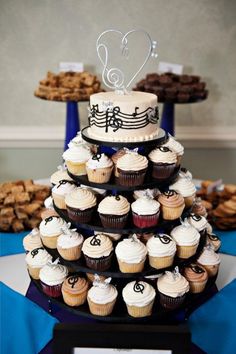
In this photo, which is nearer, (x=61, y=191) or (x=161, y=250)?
(x=161, y=250)

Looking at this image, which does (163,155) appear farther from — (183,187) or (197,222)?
(197,222)

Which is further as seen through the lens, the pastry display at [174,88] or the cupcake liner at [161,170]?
the pastry display at [174,88]

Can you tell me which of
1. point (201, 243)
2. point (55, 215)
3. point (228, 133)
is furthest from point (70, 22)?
point (201, 243)

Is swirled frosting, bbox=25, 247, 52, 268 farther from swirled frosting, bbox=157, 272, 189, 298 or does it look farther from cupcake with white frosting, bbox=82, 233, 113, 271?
swirled frosting, bbox=157, 272, 189, 298

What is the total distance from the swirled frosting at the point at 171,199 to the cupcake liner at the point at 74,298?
0.36 meters

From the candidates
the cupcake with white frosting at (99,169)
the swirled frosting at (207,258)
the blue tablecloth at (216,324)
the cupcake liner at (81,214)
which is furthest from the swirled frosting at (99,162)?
the blue tablecloth at (216,324)

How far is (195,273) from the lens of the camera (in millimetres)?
1309

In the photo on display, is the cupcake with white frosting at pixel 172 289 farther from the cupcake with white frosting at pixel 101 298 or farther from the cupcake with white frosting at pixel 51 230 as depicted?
the cupcake with white frosting at pixel 51 230

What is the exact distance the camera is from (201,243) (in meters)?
1.39

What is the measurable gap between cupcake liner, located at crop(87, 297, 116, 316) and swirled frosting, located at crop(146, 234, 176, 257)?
0.62 ft

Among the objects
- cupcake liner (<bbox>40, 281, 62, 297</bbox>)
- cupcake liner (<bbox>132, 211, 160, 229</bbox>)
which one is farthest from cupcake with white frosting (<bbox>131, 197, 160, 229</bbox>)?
cupcake liner (<bbox>40, 281, 62, 297</bbox>)

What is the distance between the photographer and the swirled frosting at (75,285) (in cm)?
123

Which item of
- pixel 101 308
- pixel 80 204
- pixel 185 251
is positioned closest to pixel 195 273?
pixel 185 251

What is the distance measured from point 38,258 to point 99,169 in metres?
0.39
